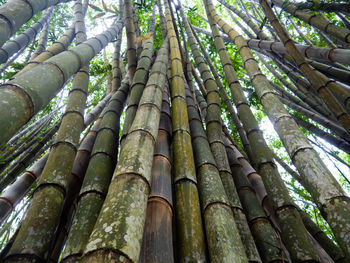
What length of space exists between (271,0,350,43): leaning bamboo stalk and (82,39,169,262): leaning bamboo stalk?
2.06 m

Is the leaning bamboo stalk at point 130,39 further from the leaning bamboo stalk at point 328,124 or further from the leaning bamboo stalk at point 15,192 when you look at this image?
the leaning bamboo stalk at point 328,124

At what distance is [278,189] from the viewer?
140 cm

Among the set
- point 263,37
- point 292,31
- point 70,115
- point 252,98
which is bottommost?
point 70,115

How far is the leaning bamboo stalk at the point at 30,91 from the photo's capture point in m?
0.87

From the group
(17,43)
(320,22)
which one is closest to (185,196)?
(320,22)

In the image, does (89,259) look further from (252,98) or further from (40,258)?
(252,98)

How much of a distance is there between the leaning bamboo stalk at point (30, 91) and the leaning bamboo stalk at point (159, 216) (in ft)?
2.07

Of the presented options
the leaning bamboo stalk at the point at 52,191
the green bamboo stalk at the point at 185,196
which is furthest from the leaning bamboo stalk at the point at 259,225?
the leaning bamboo stalk at the point at 52,191

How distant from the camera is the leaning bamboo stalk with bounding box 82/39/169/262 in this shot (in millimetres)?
692

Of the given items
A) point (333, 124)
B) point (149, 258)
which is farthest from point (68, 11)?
point (149, 258)

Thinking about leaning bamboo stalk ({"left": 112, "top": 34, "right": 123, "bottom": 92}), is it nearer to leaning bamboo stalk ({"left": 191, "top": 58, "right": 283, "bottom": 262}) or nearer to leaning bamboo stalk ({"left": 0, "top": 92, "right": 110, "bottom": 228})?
leaning bamboo stalk ({"left": 0, "top": 92, "right": 110, "bottom": 228})

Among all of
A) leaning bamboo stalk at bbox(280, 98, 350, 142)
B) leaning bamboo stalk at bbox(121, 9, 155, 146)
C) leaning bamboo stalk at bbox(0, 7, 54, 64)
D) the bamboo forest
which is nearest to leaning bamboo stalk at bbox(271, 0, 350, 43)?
the bamboo forest

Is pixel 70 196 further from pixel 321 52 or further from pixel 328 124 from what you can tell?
pixel 328 124

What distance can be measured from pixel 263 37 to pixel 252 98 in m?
1.58
